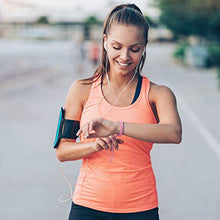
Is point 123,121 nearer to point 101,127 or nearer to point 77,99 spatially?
point 101,127

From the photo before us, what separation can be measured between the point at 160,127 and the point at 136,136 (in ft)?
0.47

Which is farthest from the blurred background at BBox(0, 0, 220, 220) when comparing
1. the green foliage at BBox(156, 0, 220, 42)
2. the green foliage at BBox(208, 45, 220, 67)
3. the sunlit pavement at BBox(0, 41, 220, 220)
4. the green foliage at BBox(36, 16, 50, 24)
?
the green foliage at BBox(36, 16, 50, 24)

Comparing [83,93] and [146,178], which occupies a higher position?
[83,93]

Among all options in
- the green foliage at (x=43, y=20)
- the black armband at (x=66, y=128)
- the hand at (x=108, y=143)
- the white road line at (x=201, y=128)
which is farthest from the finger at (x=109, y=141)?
the green foliage at (x=43, y=20)

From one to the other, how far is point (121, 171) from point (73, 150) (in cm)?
26

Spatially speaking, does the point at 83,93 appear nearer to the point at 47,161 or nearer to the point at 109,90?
the point at 109,90

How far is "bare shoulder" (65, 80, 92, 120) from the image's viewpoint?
228 cm

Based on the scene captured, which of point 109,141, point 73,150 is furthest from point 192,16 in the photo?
point 109,141

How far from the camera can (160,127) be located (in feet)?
6.97

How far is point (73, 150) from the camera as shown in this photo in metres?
2.22

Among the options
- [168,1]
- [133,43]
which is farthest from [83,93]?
[168,1]

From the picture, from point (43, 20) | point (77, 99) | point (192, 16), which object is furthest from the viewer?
point (43, 20)

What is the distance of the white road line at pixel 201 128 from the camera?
7391 millimetres

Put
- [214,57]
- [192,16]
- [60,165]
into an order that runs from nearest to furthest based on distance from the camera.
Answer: [60,165] → [214,57] → [192,16]
